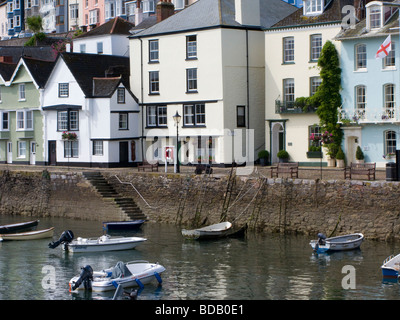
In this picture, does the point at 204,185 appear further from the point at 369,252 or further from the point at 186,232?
the point at 369,252

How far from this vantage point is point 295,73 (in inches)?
2144

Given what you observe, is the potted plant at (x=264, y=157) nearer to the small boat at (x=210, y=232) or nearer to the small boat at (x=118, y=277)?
the small boat at (x=210, y=232)

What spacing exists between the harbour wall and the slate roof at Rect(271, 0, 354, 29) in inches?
509

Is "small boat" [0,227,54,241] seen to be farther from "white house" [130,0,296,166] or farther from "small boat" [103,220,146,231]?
"white house" [130,0,296,166]

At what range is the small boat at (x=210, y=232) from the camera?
42.3 meters

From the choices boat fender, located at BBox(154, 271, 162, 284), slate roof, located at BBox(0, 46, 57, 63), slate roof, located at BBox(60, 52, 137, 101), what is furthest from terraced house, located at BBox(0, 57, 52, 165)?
boat fender, located at BBox(154, 271, 162, 284)

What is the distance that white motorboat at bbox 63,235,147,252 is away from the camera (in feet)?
133

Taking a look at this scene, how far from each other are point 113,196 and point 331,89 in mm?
14549

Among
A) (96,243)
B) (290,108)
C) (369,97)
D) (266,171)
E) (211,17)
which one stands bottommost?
(96,243)

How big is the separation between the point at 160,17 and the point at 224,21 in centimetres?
935

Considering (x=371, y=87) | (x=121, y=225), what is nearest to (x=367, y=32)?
(x=371, y=87)

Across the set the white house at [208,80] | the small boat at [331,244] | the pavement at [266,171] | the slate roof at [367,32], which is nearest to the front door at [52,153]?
the pavement at [266,171]

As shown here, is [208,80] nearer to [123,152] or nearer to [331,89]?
[123,152]

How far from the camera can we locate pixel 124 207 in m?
49.4
